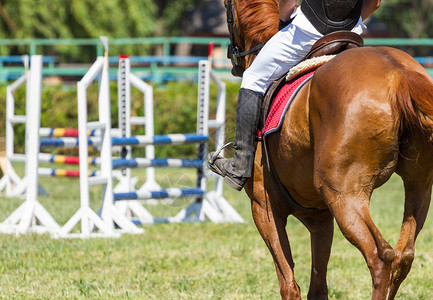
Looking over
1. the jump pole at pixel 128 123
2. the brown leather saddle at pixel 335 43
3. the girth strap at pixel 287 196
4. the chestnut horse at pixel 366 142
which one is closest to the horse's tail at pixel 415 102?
the chestnut horse at pixel 366 142

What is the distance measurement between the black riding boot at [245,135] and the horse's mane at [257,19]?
54 centimetres

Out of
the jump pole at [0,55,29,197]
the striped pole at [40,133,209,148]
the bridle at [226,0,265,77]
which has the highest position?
the bridle at [226,0,265,77]

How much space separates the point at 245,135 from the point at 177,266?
2493 millimetres

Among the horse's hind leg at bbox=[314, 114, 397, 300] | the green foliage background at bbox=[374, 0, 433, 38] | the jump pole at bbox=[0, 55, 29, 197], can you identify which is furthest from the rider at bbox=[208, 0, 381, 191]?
the green foliage background at bbox=[374, 0, 433, 38]

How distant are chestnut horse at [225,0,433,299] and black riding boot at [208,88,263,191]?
0.30 metres

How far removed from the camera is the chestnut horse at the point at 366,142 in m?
3.34

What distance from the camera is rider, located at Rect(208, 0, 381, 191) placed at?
Answer: 4.00 metres

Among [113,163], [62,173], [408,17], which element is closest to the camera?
[113,163]

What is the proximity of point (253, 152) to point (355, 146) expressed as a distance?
975 millimetres

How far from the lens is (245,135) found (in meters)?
4.21

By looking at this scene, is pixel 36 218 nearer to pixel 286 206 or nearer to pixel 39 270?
pixel 39 270

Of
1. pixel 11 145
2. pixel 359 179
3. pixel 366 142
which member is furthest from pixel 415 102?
pixel 11 145

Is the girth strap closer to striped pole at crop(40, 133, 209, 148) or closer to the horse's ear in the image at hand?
the horse's ear

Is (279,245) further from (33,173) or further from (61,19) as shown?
(61,19)
